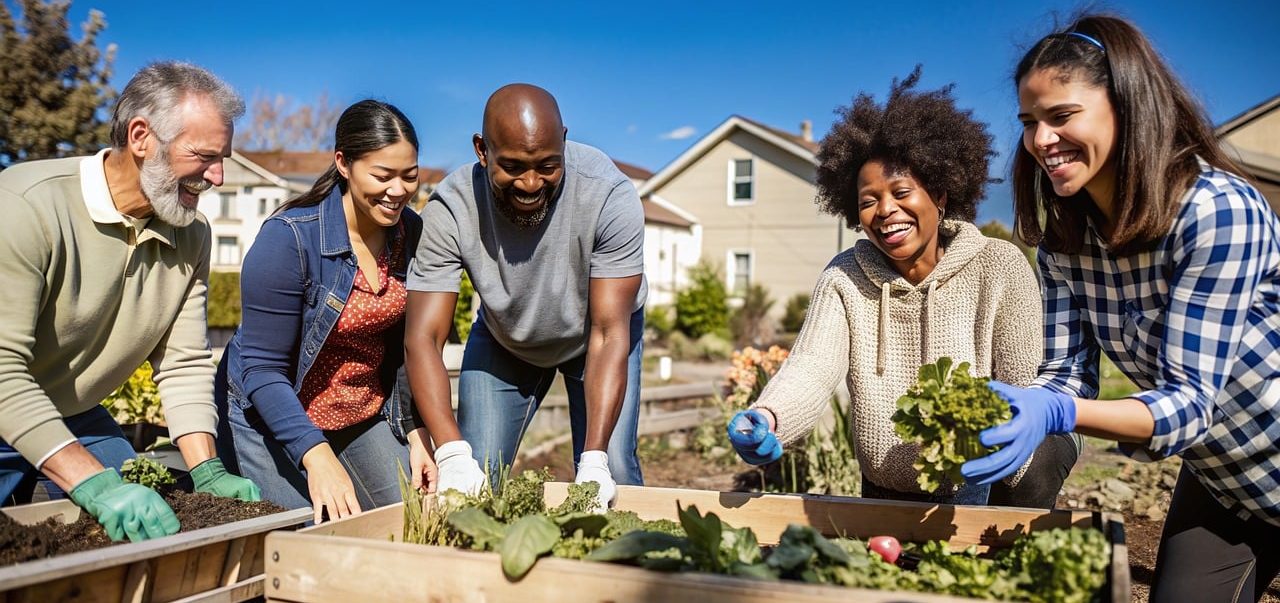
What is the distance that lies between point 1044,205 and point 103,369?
2.68 metres

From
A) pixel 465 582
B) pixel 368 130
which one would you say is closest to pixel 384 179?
pixel 368 130

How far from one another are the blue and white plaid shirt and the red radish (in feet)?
1.77

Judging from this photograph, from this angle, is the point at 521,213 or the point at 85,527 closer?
the point at 85,527

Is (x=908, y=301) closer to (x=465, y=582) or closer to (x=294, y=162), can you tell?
(x=465, y=582)

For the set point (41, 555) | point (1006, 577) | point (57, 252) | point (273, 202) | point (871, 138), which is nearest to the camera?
point (1006, 577)

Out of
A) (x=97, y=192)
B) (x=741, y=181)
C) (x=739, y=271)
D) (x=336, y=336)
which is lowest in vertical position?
(x=336, y=336)

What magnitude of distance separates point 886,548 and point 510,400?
1518 mm

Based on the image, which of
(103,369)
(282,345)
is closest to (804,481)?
(282,345)

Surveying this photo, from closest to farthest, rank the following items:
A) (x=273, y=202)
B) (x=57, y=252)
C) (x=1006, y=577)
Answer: (x=1006, y=577)
(x=57, y=252)
(x=273, y=202)

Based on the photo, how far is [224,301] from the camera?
612 inches

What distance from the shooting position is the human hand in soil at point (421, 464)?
107 inches

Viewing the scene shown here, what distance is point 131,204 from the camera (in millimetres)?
2480

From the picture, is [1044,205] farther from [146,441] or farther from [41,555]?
[146,441]

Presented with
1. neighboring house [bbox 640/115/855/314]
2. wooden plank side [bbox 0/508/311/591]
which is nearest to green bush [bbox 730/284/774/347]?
neighboring house [bbox 640/115/855/314]
